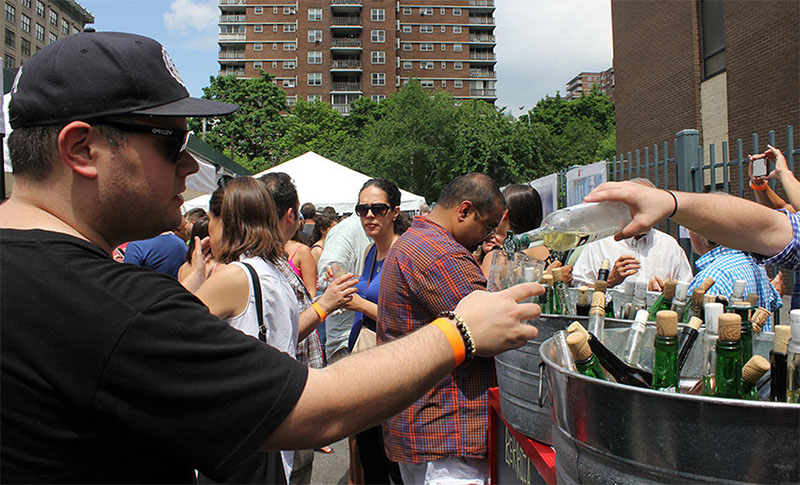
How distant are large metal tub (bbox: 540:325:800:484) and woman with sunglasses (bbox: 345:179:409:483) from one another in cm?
267

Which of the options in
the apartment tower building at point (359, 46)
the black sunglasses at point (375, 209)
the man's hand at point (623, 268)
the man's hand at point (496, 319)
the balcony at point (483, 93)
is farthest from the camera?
the balcony at point (483, 93)

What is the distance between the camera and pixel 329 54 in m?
70.8

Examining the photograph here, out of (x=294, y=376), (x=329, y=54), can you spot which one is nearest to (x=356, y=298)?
(x=294, y=376)

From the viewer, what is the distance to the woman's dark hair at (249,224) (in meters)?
2.73

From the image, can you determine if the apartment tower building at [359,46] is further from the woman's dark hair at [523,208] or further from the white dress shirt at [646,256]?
the white dress shirt at [646,256]

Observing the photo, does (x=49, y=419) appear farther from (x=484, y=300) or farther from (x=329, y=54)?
(x=329, y=54)

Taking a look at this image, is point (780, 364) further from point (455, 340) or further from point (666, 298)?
point (666, 298)

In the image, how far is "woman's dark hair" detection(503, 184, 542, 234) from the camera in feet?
13.7

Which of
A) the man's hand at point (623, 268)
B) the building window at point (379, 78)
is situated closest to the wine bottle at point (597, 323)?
the man's hand at point (623, 268)

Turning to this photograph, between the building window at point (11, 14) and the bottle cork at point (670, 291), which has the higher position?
the building window at point (11, 14)

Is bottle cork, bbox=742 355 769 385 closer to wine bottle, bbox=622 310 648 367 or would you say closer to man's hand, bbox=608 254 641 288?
wine bottle, bbox=622 310 648 367

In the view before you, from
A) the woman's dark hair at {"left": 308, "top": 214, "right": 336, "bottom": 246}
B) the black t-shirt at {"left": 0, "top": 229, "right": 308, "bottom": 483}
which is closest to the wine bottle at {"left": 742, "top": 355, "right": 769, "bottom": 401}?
the black t-shirt at {"left": 0, "top": 229, "right": 308, "bottom": 483}

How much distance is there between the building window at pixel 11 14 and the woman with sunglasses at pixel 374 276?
72.1m

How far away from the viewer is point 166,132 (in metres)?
1.18
